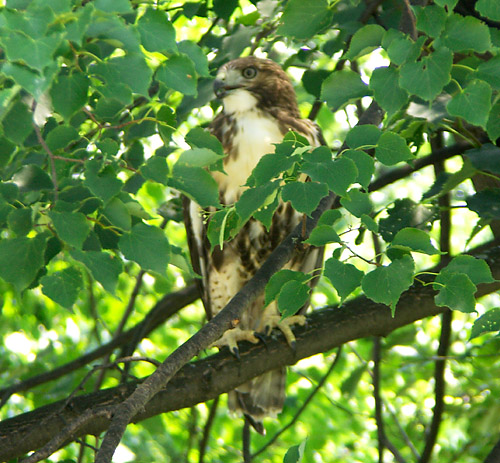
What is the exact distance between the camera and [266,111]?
3469 millimetres

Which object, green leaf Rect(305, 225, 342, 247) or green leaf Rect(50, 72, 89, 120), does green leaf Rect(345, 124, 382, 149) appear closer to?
green leaf Rect(305, 225, 342, 247)

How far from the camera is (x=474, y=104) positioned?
163 centimetres

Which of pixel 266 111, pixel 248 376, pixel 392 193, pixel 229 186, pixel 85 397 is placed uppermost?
pixel 392 193

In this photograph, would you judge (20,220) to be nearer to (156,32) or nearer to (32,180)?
(32,180)

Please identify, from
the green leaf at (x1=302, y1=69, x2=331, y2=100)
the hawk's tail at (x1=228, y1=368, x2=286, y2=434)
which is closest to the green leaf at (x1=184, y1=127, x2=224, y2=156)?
the green leaf at (x1=302, y1=69, x2=331, y2=100)

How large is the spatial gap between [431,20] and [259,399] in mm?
2503

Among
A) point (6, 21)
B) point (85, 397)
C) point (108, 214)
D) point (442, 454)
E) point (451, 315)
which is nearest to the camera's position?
point (6, 21)

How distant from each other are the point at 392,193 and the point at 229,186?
402 centimetres

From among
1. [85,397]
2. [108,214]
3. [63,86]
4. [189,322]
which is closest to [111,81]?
[63,86]

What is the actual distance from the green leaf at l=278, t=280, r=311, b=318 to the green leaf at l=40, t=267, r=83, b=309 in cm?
48

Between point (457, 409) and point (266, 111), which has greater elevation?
point (266, 111)

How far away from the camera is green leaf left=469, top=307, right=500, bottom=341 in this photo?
173 centimetres

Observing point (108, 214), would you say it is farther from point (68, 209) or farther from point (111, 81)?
point (111, 81)

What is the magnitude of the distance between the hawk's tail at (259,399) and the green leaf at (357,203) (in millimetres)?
2179
